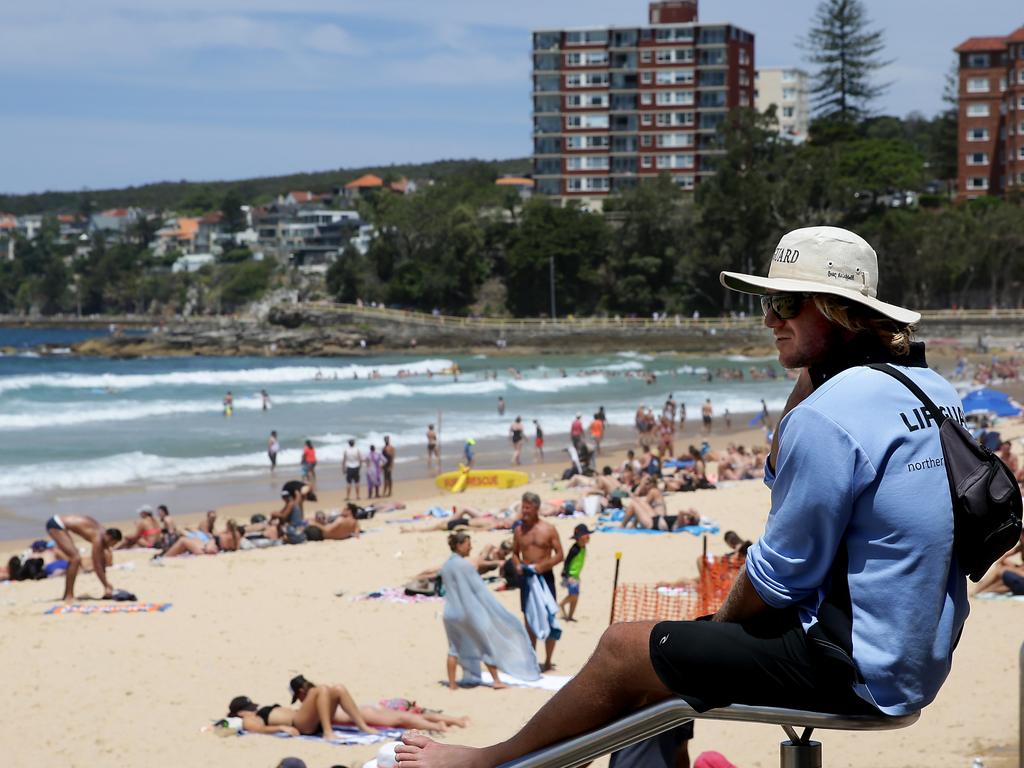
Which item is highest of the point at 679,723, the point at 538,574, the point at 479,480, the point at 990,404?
the point at 679,723

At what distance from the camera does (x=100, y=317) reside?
140 m

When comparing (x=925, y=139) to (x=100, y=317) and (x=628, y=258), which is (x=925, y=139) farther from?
(x=100, y=317)

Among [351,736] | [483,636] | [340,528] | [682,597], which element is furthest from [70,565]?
[682,597]

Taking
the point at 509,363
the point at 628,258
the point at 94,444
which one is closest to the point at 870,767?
the point at 94,444

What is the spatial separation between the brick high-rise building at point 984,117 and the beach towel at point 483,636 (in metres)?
74.4

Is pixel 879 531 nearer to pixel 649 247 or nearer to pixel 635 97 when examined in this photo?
pixel 649 247

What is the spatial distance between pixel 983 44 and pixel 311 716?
79.8 metres

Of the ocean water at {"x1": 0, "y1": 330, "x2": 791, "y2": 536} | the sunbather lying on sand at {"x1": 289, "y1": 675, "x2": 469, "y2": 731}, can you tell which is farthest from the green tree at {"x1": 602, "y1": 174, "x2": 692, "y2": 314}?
the sunbather lying on sand at {"x1": 289, "y1": 675, "x2": 469, "y2": 731}

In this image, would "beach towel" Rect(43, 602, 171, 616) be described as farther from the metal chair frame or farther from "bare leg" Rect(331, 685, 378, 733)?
the metal chair frame

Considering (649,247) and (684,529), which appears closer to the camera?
(684,529)

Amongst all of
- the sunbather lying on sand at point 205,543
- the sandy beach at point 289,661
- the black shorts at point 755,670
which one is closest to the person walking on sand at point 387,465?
the sunbather lying on sand at point 205,543

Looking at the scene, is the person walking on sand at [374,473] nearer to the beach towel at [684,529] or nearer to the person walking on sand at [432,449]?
the person walking on sand at [432,449]

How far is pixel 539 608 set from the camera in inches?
359

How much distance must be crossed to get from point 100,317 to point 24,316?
17.5 m
